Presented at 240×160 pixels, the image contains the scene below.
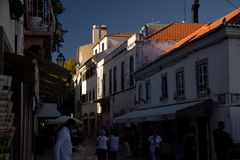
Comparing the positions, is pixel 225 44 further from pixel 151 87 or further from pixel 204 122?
pixel 151 87

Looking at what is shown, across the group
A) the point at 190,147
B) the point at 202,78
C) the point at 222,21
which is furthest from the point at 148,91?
the point at 190,147

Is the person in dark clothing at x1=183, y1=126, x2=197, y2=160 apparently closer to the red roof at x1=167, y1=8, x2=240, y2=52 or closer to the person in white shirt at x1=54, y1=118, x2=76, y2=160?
the person in white shirt at x1=54, y1=118, x2=76, y2=160

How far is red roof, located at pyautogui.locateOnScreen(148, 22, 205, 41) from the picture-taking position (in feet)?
112

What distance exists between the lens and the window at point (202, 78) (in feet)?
64.3

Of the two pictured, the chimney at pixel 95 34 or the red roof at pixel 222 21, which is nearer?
the red roof at pixel 222 21

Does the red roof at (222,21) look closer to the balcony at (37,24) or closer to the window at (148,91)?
the window at (148,91)

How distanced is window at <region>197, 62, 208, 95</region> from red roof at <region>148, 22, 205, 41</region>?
13.8 m

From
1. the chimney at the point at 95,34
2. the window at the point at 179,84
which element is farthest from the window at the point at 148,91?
the chimney at the point at 95,34

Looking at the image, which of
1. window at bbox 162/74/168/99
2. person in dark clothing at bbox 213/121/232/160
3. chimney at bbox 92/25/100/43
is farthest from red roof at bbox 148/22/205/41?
chimney at bbox 92/25/100/43

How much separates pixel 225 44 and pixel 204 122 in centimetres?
394

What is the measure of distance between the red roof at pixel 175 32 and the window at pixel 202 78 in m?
13.8

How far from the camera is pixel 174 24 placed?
36125 mm

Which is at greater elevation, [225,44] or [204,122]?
[225,44]

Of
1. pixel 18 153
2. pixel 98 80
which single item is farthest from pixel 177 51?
pixel 98 80
